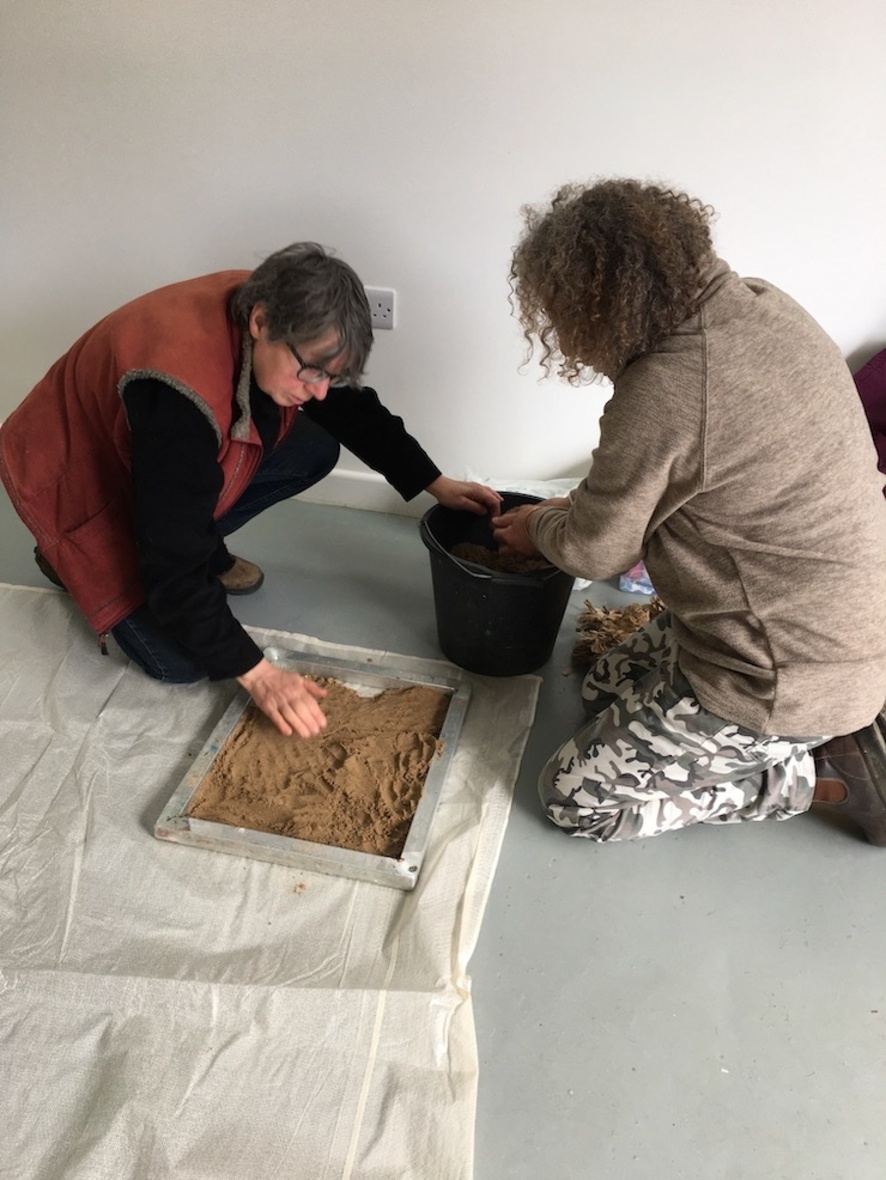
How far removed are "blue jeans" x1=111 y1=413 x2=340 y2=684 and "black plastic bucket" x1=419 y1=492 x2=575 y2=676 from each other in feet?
1.04

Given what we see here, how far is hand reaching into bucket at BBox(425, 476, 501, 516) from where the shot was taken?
1.61 m

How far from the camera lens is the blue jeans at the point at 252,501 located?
154 centimetres

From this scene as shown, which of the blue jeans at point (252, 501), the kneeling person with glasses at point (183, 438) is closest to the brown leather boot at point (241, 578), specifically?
the blue jeans at point (252, 501)

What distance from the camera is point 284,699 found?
135 cm

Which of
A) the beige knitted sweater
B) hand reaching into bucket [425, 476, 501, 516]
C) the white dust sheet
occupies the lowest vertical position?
the white dust sheet

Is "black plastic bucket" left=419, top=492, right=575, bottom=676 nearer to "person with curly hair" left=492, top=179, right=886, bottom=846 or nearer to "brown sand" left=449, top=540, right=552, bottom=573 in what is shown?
"brown sand" left=449, top=540, right=552, bottom=573

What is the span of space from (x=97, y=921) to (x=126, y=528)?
66 centimetres

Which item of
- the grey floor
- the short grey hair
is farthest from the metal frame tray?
the short grey hair

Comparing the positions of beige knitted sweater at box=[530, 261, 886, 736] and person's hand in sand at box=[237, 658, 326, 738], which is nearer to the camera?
beige knitted sweater at box=[530, 261, 886, 736]

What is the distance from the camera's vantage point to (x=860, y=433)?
1034 millimetres

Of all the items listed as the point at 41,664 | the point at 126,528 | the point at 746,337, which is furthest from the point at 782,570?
the point at 41,664

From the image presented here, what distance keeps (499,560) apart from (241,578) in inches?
25.7

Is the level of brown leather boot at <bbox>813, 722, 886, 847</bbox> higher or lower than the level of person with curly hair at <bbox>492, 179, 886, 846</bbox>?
lower

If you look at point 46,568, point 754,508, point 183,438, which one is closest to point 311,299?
point 183,438
